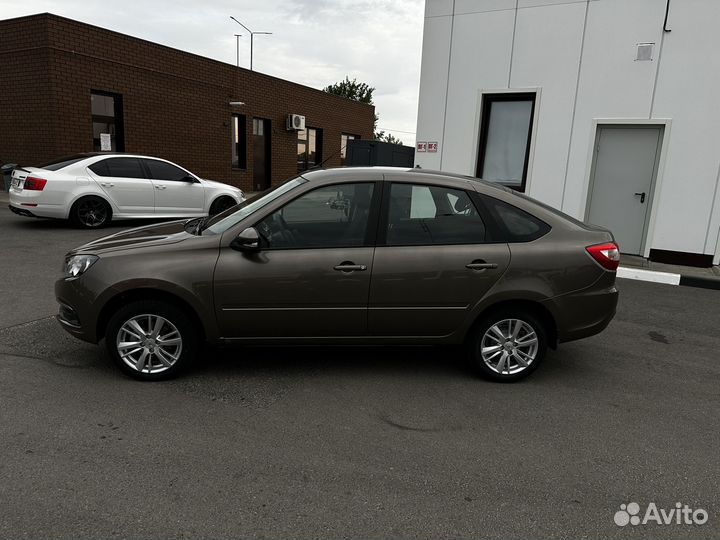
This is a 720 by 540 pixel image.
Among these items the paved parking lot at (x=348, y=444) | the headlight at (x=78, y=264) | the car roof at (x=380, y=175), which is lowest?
the paved parking lot at (x=348, y=444)

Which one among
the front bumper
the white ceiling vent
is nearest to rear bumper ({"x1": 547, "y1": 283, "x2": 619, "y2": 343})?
the front bumper

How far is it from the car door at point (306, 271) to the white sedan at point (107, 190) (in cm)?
821

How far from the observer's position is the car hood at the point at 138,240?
3.99m

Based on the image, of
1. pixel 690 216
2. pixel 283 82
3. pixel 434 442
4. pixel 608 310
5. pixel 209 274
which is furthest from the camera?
pixel 283 82

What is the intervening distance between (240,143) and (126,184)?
1133 cm

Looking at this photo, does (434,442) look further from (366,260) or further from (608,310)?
(608,310)

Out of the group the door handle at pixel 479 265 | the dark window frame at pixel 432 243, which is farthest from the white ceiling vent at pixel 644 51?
the door handle at pixel 479 265

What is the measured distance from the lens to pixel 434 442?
→ 332 centimetres

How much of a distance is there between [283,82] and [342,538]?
23.0m

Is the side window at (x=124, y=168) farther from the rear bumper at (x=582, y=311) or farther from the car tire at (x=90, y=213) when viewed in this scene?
the rear bumper at (x=582, y=311)

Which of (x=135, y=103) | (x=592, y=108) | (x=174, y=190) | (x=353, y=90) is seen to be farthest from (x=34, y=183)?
(x=353, y=90)

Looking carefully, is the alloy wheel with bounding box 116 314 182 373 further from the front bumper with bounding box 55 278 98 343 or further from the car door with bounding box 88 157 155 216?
the car door with bounding box 88 157 155 216

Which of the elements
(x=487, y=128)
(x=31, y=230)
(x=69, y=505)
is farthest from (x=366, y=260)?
(x=31, y=230)

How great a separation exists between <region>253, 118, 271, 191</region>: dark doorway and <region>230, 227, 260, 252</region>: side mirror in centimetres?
1948
